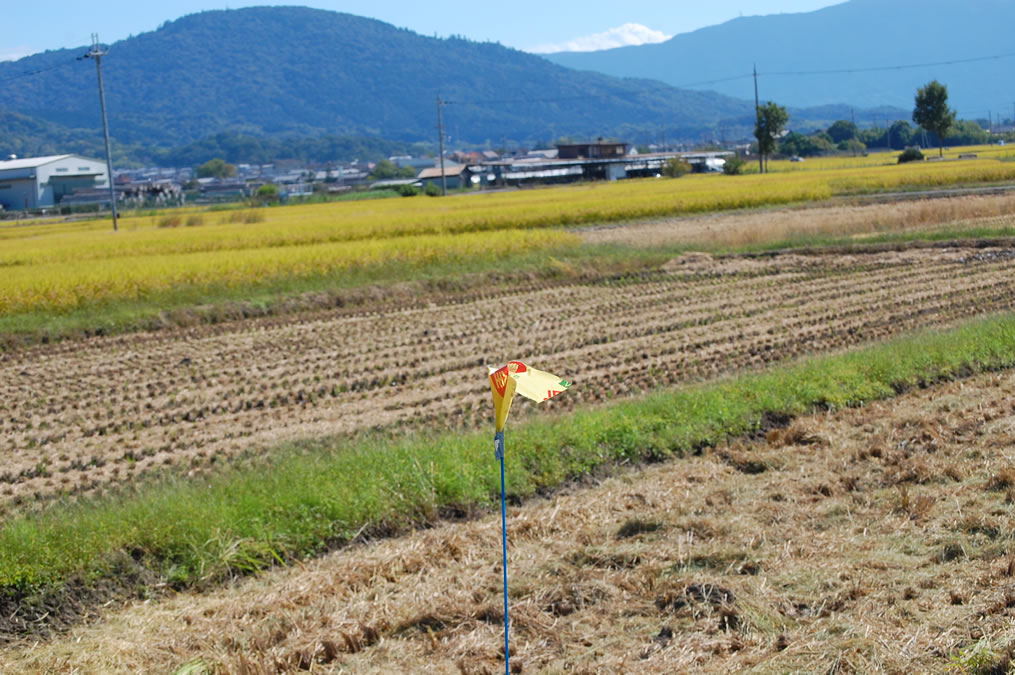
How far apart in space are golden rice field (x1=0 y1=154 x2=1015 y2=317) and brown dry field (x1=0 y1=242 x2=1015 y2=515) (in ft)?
10.0

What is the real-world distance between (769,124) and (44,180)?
64.6 meters

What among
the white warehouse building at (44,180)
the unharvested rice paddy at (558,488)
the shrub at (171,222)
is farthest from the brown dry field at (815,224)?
the white warehouse building at (44,180)

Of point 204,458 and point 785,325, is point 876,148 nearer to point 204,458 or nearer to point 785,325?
point 785,325

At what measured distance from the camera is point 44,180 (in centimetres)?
9131

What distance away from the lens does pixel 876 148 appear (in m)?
124

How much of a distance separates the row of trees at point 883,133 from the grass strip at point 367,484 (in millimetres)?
69654

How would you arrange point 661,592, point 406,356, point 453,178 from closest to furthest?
point 661,592 < point 406,356 < point 453,178

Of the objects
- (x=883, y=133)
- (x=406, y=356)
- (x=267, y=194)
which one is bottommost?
(x=406, y=356)

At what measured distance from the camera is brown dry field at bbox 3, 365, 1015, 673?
5.24 meters

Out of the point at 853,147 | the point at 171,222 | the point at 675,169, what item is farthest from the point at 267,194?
the point at 853,147

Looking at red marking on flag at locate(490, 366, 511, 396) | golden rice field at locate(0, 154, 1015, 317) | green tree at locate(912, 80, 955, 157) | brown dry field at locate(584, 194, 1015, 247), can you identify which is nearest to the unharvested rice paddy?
golden rice field at locate(0, 154, 1015, 317)

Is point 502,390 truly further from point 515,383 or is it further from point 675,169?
point 675,169

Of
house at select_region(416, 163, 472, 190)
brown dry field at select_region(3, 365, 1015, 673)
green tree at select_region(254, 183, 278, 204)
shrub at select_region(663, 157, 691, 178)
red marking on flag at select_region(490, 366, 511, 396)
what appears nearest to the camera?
red marking on flag at select_region(490, 366, 511, 396)

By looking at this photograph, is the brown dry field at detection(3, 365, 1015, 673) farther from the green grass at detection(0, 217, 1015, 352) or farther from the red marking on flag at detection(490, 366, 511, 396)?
the green grass at detection(0, 217, 1015, 352)
